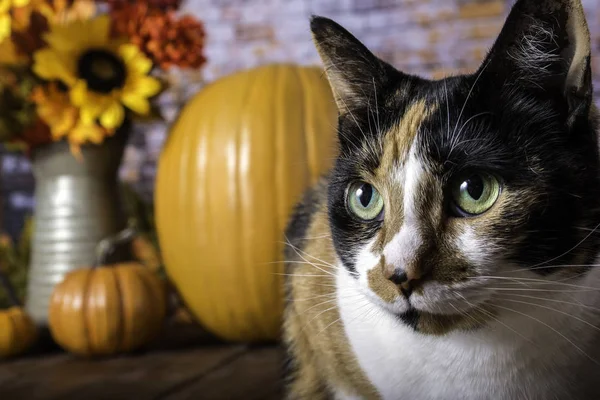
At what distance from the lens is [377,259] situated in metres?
0.54

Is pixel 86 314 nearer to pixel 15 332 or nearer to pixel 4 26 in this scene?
pixel 15 332

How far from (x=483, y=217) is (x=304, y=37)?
1266 mm

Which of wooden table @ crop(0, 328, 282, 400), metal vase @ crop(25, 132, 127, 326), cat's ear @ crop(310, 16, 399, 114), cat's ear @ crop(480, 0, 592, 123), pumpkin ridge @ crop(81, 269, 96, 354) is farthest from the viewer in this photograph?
metal vase @ crop(25, 132, 127, 326)

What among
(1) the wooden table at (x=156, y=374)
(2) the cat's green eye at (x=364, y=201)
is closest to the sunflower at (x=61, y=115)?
(1) the wooden table at (x=156, y=374)

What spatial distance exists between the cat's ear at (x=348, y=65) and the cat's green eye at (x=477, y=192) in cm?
14

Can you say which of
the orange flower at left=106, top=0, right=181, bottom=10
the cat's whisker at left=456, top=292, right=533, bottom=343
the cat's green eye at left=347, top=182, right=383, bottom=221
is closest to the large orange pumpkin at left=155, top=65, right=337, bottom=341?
the orange flower at left=106, top=0, right=181, bottom=10

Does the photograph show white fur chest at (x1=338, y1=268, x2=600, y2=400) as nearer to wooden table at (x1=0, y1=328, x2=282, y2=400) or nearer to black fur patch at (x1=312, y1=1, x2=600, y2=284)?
black fur patch at (x1=312, y1=1, x2=600, y2=284)

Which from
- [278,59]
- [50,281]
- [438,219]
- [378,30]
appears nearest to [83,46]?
[50,281]

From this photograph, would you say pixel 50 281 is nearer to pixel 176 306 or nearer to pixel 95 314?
pixel 95 314

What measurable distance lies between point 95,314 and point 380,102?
74 cm

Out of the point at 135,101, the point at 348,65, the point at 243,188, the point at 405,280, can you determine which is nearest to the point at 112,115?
the point at 135,101

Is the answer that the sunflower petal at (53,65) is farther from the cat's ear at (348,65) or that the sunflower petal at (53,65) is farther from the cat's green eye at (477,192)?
the cat's green eye at (477,192)

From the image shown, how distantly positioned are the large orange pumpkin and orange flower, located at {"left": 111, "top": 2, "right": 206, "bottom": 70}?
0.35 ft

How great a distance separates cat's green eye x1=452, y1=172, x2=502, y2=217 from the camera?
503 mm
